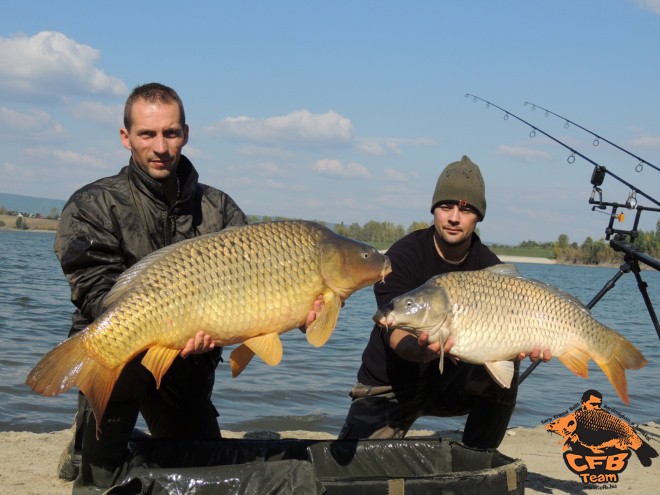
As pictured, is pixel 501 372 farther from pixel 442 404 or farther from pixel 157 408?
pixel 157 408

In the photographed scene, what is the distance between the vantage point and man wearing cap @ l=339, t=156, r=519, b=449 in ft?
12.3

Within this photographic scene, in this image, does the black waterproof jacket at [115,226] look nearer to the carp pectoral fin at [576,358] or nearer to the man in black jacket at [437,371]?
the man in black jacket at [437,371]

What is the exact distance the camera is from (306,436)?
16.5 ft

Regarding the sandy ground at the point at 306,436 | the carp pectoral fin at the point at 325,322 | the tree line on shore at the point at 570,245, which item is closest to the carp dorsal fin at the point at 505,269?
the carp pectoral fin at the point at 325,322

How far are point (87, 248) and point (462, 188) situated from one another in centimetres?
168

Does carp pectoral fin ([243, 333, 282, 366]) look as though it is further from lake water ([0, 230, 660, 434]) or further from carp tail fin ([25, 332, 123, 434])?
lake water ([0, 230, 660, 434])

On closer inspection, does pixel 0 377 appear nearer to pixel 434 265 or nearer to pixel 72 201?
pixel 72 201

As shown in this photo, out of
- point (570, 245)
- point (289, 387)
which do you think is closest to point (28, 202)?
point (570, 245)

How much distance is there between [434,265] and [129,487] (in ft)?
5.94

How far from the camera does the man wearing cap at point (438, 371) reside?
12.3 ft

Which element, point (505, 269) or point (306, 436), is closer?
point (505, 269)

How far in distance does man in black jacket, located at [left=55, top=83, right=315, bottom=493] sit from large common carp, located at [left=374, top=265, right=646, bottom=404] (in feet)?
3.00

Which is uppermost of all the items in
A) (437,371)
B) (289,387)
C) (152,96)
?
(152,96)

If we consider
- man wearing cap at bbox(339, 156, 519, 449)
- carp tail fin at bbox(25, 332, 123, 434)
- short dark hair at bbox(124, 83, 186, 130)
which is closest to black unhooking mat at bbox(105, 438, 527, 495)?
man wearing cap at bbox(339, 156, 519, 449)
